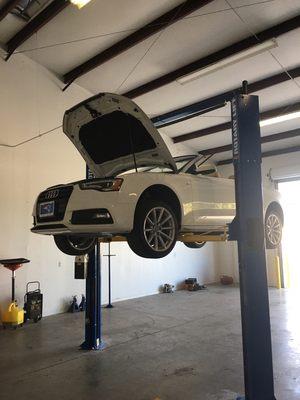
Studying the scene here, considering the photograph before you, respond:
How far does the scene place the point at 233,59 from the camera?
19.6ft

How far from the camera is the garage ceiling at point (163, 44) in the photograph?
5.45 meters

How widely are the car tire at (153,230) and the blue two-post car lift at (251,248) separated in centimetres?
71

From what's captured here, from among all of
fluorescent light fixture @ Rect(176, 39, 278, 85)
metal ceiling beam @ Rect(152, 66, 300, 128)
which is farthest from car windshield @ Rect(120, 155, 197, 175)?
fluorescent light fixture @ Rect(176, 39, 278, 85)

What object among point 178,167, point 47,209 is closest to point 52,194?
point 47,209

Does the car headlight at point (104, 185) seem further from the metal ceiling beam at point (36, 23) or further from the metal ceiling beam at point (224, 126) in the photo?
the metal ceiling beam at point (224, 126)

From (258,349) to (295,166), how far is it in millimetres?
8079

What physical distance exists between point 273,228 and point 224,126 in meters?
5.12

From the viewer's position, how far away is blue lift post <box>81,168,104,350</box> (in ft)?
15.0

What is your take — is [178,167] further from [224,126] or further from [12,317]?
[224,126]

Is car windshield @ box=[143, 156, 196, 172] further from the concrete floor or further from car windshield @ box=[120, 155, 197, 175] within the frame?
the concrete floor

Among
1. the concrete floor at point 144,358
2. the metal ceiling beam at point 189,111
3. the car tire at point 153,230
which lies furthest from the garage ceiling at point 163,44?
the concrete floor at point 144,358

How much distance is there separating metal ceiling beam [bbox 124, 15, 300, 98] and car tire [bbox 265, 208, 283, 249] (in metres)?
2.99

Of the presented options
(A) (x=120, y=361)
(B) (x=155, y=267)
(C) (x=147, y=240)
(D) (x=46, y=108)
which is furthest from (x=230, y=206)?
(B) (x=155, y=267)

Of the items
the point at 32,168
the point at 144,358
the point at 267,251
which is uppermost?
the point at 32,168
